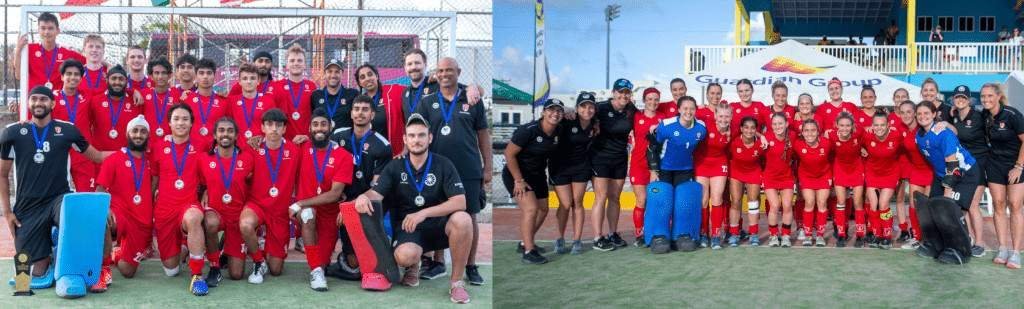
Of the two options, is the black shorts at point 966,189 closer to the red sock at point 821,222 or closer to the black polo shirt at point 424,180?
the red sock at point 821,222

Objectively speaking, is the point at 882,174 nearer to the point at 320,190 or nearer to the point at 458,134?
the point at 458,134

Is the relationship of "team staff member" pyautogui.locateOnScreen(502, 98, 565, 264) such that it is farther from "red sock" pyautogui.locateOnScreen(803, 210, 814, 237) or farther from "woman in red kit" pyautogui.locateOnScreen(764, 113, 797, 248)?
"red sock" pyautogui.locateOnScreen(803, 210, 814, 237)

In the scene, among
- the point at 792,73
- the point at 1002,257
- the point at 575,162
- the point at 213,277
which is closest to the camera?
the point at 213,277

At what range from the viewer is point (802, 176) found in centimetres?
664

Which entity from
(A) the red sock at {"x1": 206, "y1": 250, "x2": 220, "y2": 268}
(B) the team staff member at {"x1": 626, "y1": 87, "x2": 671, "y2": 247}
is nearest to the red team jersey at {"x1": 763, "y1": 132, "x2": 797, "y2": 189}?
(B) the team staff member at {"x1": 626, "y1": 87, "x2": 671, "y2": 247}

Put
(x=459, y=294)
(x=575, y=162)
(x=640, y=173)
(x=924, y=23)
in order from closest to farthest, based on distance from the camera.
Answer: (x=459, y=294), (x=575, y=162), (x=640, y=173), (x=924, y=23)

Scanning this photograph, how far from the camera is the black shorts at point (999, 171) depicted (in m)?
5.98

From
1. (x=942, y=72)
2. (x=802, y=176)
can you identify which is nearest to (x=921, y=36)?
(x=942, y=72)

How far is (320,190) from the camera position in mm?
5191

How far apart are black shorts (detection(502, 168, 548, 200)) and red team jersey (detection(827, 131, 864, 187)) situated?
211cm

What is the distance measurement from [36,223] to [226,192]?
0.94 meters

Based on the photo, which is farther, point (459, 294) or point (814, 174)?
point (814, 174)

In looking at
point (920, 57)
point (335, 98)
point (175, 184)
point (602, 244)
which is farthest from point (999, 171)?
point (920, 57)

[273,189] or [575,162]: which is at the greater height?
[575,162]
